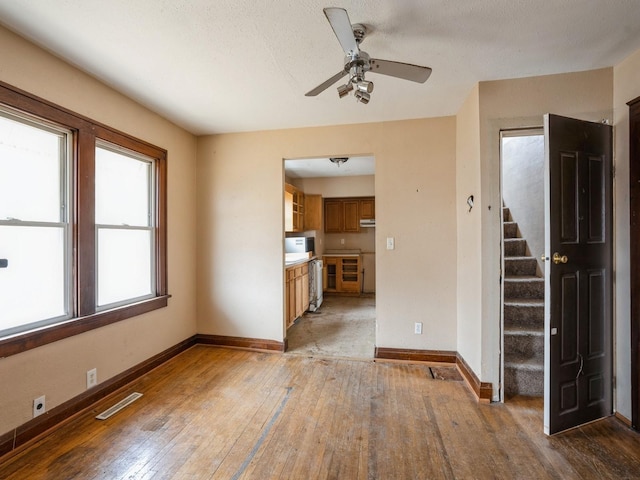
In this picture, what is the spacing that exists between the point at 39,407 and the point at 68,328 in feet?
1.57

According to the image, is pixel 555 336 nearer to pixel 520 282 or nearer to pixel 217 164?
pixel 520 282

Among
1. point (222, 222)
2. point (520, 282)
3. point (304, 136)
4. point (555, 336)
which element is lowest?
point (555, 336)

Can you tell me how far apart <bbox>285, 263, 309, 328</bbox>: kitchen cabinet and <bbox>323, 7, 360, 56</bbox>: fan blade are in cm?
250

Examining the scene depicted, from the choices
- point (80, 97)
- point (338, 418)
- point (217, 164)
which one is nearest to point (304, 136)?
point (217, 164)

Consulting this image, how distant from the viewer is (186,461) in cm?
162

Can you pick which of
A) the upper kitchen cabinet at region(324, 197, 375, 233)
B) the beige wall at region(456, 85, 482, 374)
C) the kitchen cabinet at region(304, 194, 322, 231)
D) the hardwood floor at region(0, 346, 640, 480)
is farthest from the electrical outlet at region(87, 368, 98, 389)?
the upper kitchen cabinet at region(324, 197, 375, 233)

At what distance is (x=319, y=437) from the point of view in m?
1.82

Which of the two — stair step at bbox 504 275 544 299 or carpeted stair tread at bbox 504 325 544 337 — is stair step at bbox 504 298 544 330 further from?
stair step at bbox 504 275 544 299

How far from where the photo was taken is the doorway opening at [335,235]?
452 cm

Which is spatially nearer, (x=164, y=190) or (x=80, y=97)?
(x=80, y=97)

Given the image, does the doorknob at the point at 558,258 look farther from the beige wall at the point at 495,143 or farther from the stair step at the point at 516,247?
the stair step at the point at 516,247

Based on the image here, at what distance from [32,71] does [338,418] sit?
118 inches

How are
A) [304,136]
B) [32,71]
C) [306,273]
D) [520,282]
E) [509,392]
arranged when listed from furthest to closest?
[306,273]
[304,136]
[520,282]
[509,392]
[32,71]

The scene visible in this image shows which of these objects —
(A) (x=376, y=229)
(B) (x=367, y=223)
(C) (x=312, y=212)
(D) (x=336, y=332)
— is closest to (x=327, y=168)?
(C) (x=312, y=212)
